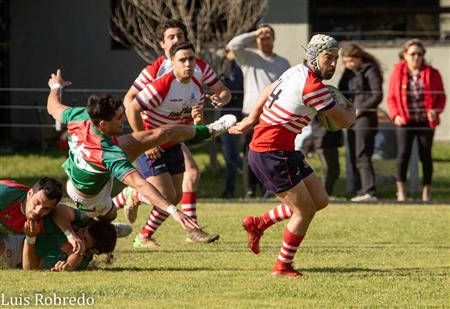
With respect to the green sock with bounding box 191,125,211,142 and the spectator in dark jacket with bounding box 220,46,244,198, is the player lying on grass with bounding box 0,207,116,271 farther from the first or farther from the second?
the spectator in dark jacket with bounding box 220,46,244,198

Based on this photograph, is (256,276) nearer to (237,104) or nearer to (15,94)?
(237,104)

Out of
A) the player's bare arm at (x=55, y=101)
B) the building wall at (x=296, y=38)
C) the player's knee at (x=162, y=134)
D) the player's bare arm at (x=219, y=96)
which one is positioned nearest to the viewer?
the player's bare arm at (x=55, y=101)

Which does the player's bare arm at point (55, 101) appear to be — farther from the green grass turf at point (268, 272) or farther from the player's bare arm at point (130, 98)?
the green grass turf at point (268, 272)

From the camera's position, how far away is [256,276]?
31.7ft

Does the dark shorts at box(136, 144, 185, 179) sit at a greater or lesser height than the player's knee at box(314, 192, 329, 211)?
lesser

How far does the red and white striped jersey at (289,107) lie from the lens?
9.36 meters

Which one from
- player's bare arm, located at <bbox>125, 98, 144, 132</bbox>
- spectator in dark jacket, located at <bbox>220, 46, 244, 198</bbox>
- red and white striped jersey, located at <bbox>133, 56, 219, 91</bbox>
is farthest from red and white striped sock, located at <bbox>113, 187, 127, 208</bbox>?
spectator in dark jacket, located at <bbox>220, 46, 244, 198</bbox>

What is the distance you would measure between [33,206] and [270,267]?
2.08 m

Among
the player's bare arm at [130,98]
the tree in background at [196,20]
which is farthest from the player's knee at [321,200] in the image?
the tree in background at [196,20]

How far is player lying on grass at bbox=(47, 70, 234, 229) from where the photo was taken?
930 centimetres

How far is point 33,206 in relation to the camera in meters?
9.41

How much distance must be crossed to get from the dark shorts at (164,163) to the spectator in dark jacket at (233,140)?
208 inches

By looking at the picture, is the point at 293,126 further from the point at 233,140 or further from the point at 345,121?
the point at 233,140

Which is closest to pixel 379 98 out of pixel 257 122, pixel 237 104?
pixel 237 104
